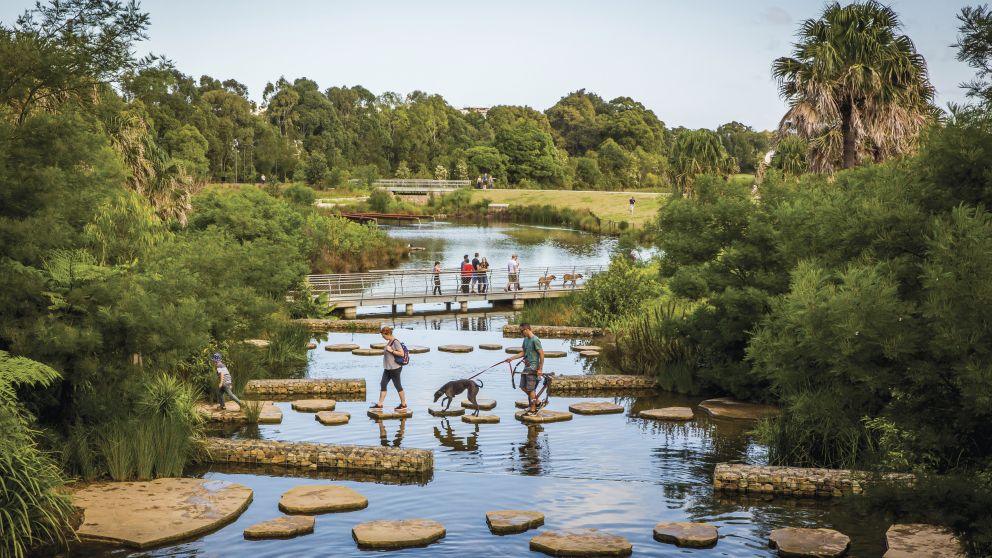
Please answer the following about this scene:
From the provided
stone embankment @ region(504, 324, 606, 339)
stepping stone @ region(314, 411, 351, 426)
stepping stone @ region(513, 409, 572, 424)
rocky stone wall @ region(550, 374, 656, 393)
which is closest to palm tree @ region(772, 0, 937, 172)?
stone embankment @ region(504, 324, 606, 339)

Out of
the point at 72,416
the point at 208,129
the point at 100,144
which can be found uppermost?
the point at 208,129

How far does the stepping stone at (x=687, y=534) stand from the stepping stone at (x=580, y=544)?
495 millimetres

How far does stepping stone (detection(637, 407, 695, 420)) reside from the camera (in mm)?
16594

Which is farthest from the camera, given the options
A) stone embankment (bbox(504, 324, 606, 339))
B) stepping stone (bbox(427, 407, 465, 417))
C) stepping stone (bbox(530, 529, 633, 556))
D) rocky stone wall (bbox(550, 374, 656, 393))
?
stone embankment (bbox(504, 324, 606, 339))

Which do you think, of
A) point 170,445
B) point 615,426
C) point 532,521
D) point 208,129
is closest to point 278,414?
point 170,445

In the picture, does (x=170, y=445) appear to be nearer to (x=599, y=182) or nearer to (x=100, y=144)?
(x=100, y=144)

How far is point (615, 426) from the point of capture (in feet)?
52.7

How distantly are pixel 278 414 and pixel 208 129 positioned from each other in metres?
85.2

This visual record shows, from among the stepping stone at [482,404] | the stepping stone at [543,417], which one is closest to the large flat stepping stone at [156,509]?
the stepping stone at [543,417]

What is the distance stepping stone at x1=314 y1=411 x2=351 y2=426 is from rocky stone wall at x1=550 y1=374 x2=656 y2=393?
4.50m

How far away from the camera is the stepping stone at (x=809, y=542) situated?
32.8 ft

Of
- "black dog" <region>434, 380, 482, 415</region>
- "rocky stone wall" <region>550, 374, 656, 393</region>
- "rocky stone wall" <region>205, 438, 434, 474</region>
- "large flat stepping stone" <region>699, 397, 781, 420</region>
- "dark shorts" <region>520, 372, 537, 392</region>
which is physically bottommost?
"rocky stone wall" <region>205, 438, 434, 474</region>

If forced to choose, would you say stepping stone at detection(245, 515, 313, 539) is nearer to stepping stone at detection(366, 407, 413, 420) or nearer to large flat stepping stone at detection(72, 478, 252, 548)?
large flat stepping stone at detection(72, 478, 252, 548)

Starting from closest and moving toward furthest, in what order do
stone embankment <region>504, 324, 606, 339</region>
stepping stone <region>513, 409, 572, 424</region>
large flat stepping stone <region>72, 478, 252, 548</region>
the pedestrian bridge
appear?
Answer: large flat stepping stone <region>72, 478, 252, 548</region>
stepping stone <region>513, 409, 572, 424</region>
stone embankment <region>504, 324, 606, 339</region>
the pedestrian bridge
